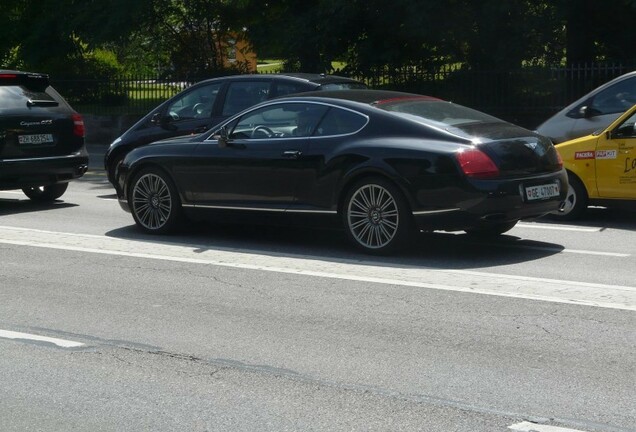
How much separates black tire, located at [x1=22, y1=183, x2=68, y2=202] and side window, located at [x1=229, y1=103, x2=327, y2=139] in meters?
4.87

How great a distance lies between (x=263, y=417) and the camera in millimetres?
5957

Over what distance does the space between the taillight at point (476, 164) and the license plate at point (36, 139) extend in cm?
647

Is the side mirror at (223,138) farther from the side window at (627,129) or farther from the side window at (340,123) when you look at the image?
the side window at (627,129)

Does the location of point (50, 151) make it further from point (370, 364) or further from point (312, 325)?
point (370, 364)

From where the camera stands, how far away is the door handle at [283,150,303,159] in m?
11.0

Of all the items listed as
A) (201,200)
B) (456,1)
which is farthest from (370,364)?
(456,1)

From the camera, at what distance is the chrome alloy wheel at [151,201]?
12.0m

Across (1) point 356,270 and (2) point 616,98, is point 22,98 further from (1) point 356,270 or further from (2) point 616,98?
(2) point 616,98

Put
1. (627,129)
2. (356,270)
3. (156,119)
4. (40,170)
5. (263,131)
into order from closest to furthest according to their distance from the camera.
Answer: (356,270) < (263,131) < (627,129) < (40,170) < (156,119)

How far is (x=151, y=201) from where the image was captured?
1212 cm

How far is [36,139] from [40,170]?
402 millimetres

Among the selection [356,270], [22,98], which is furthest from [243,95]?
[356,270]

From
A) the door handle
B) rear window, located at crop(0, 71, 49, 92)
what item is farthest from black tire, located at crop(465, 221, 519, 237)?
rear window, located at crop(0, 71, 49, 92)

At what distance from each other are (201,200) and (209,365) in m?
4.89
